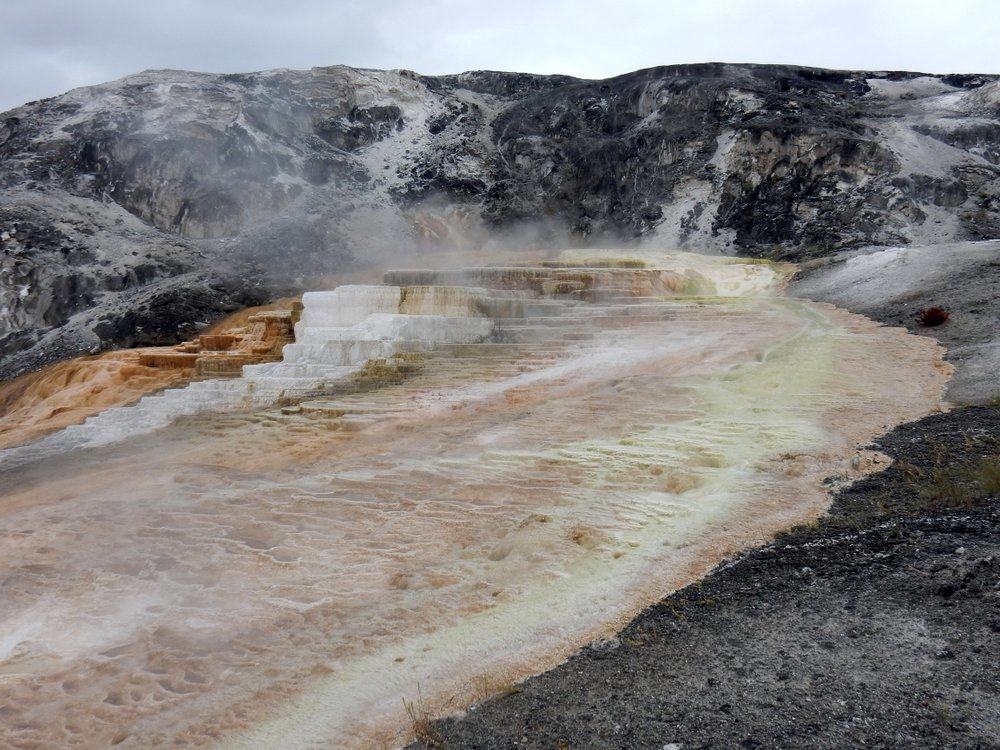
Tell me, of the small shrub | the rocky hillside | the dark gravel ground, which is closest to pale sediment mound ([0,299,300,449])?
the rocky hillside

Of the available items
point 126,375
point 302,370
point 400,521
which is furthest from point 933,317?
point 126,375

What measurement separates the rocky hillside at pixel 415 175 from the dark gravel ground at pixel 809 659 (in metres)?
15.6

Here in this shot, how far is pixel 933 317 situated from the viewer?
26.2 ft

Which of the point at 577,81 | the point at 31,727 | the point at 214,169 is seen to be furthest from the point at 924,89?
the point at 31,727

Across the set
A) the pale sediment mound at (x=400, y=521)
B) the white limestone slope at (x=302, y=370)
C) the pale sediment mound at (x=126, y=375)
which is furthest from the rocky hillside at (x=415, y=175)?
the pale sediment mound at (x=400, y=521)

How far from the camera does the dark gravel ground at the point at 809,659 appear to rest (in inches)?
76.8

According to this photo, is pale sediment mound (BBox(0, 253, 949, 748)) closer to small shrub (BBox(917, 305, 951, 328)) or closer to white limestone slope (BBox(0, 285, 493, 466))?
white limestone slope (BBox(0, 285, 493, 466))

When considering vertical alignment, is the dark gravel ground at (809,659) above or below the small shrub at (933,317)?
below

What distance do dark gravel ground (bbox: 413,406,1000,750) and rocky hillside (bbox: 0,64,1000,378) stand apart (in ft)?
51.2

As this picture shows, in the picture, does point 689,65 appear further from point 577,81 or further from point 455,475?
point 455,475

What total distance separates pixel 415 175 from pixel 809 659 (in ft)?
81.2

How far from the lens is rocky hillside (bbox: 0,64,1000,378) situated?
17641 millimetres

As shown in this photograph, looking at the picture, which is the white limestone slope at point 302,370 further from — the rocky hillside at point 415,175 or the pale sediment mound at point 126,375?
the rocky hillside at point 415,175

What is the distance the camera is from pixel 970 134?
2098 centimetres
